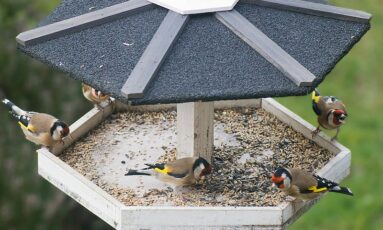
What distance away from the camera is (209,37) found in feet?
10.1

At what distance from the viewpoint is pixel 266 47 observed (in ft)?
9.96

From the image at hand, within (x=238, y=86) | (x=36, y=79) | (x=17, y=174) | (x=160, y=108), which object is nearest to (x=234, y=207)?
(x=238, y=86)

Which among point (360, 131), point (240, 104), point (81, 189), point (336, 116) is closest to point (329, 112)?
point (336, 116)

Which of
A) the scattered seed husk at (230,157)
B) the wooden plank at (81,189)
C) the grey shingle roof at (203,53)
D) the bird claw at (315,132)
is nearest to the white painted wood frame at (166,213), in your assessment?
the wooden plank at (81,189)

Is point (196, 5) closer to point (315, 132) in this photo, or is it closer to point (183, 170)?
point (183, 170)

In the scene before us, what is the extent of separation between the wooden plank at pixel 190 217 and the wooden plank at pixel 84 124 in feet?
2.38

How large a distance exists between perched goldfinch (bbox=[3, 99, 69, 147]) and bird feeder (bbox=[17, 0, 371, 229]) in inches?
6.3

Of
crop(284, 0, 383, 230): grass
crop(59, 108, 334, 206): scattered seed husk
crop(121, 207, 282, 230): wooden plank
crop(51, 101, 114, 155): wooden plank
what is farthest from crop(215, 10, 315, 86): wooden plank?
crop(284, 0, 383, 230): grass

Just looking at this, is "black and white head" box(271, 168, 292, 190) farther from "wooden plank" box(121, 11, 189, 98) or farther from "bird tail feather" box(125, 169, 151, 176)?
"wooden plank" box(121, 11, 189, 98)

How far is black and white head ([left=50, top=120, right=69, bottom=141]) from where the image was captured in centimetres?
368

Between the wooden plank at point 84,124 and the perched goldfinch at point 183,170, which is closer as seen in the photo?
the perched goldfinch at point 183,170

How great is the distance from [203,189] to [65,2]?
94 cm

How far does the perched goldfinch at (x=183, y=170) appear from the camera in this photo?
11.2 feet

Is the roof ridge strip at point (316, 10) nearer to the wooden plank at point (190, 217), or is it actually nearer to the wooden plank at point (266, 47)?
the wooden plank at point (266, 47)
